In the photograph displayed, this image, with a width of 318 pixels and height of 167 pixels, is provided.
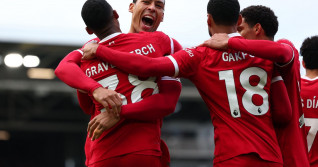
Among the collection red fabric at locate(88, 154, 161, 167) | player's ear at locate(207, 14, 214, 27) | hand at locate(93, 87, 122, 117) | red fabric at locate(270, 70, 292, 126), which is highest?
player's ear at locate(207, 14, 214, 27)

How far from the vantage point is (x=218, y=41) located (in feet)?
12.2

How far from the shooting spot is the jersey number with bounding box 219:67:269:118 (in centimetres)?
362

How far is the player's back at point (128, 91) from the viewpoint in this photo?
3721 mm

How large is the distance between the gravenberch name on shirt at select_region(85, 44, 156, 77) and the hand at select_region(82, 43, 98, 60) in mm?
74

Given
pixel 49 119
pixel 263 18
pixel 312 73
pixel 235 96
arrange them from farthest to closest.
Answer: pixel 49 119 → pixel 312 73 → pixel 263 18 → pixel 235 96

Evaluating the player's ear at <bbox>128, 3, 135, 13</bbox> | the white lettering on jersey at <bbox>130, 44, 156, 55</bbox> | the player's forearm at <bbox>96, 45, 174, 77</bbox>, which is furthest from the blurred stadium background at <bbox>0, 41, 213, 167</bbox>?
the player's forearm at <bbox>96, 45, 174, 77</bbox>

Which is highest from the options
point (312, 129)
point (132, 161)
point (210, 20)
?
point (210, 20)

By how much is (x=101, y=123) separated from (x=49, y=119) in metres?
12.4

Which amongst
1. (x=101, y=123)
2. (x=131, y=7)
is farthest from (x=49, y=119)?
(x=101, y=123)

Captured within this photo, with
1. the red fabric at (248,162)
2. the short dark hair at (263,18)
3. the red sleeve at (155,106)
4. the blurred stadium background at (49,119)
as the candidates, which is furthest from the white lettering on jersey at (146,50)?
the blurred stadium background at (49,119)

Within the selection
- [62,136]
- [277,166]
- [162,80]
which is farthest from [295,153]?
[62,136]

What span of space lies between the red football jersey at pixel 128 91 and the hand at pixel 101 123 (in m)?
0.08

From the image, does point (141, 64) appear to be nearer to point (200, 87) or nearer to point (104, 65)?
point (104, 65)

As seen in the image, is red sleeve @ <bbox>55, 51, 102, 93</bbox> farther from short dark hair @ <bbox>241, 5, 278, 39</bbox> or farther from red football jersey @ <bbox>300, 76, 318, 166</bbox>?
red football jersey @ <bbox>300, 76, 318, 166</bbox>
